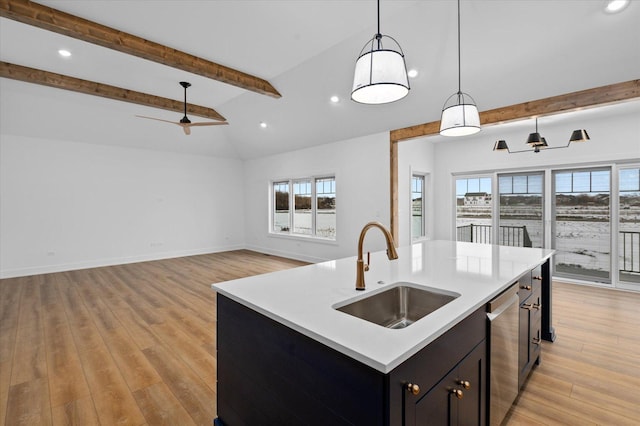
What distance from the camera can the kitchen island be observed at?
0.94 metres

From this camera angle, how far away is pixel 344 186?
6312 millimetres

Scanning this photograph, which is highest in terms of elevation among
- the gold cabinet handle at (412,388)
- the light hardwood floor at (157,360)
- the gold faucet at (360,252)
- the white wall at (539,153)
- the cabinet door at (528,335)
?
the white wall at (539,153)

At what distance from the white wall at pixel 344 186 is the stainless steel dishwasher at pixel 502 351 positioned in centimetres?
370

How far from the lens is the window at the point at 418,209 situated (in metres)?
6.73

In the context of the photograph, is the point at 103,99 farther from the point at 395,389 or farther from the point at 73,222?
the point at 395,389

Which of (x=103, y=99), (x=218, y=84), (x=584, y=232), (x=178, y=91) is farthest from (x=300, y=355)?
(x=103, y=99)

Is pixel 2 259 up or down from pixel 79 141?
down

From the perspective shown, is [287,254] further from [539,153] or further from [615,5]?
[615,5]

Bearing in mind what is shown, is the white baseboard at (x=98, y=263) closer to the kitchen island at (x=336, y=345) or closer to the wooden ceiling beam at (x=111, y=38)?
the wooden ceiling beam at (x=111, y=38)

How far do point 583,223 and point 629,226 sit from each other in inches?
21.9

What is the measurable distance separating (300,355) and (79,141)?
7671mm

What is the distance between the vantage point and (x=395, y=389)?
90 cm

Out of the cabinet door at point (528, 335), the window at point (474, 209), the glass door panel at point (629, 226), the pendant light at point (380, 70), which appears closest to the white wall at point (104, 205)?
the window at point (474, 209)

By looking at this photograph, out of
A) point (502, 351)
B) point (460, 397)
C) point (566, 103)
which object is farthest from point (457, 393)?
point (566, 103)
